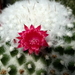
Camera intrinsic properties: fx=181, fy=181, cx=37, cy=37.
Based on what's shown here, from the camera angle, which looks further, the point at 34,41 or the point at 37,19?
the point at 37,19

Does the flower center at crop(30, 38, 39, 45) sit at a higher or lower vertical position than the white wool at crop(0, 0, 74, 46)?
lower

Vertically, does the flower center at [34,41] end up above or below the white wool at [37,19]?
below

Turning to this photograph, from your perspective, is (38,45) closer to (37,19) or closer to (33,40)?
(33,40)

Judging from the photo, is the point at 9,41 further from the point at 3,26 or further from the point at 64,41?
the point at 64,41

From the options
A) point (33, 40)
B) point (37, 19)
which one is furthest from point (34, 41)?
point (37, 19)

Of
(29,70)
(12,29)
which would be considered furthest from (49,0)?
(29,70)
